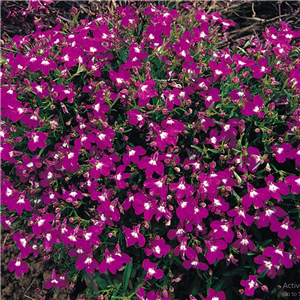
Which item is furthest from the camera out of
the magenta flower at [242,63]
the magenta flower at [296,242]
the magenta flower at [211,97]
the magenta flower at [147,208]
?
the magenta flower at [242,63]

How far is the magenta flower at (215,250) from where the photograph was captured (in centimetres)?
186

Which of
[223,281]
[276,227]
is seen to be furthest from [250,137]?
[223,281]

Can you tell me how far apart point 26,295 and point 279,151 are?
227 centimetres

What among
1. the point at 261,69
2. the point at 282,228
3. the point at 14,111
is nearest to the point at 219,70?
the point at 261,69

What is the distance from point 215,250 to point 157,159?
0.62m

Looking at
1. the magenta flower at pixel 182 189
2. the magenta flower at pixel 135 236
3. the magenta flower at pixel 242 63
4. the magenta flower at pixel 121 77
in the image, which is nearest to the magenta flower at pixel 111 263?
the magenta flower at pixel 135 236

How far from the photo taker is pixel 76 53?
209 cm

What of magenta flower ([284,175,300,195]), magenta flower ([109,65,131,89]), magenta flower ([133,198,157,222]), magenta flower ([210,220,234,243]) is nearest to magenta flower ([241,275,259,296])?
magenta flower ([210,220,234,243])

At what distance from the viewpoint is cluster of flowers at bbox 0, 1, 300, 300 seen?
6.06ft

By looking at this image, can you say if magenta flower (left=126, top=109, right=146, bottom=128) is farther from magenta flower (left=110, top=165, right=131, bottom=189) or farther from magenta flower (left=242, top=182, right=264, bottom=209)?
magenta flower (left=242, top=182, right=264, bottom=209)

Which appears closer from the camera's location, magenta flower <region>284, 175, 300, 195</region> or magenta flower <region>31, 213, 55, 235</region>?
magenta flower <region>284, 175, 300, 195</region>

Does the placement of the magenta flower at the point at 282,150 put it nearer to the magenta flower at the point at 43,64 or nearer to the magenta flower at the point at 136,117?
the magenta flower at the point at 136,117

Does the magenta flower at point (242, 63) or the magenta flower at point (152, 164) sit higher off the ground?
the magenta flower at point (242, 63)

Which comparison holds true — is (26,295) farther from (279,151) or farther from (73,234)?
(279,151)
